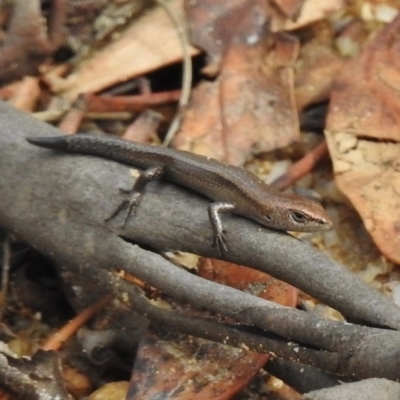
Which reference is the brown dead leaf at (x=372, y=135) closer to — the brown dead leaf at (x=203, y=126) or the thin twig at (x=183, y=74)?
the brown dead leaf at (x=203, y=126)

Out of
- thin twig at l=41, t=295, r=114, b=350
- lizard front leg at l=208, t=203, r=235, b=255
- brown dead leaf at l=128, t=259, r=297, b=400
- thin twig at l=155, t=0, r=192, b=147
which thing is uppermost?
lizard front leg at l=208, t=203, r=235, b=255

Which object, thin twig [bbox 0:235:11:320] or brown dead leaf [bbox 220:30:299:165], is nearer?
thin twig [bbox 0:235:11:320]

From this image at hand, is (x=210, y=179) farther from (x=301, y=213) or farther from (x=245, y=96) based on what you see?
(x=245, y=96)

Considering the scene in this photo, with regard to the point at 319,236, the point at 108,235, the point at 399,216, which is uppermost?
the point at 108,235

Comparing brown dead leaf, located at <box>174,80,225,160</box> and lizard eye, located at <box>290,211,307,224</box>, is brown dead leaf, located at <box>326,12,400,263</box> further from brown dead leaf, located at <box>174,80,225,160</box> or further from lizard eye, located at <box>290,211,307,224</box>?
brown dead leaf, located at <box>174,80,225,160</box>

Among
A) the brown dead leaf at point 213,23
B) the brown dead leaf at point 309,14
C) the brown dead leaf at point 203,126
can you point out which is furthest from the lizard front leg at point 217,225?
the brown dead leaf at point 309,14

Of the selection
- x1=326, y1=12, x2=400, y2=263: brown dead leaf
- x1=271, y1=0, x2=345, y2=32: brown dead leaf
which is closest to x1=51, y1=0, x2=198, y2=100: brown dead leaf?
x1=271, y1=0, x2=345, y2=32: brown dead leaf

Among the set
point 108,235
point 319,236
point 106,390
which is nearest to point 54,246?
point 108,235

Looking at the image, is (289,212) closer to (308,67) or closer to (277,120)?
(277,120)
